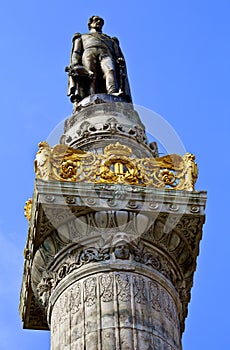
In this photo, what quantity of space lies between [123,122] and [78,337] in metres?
7.51

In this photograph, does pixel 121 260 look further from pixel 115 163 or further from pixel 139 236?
pixel 115 163

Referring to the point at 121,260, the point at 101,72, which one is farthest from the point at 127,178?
the point at 101,72

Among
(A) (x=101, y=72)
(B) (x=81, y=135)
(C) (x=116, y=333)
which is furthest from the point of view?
(A) (x=101, y=72)

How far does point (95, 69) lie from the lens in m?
26.7

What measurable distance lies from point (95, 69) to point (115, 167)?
260 inches

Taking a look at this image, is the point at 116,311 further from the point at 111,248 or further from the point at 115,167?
the point at 115,167

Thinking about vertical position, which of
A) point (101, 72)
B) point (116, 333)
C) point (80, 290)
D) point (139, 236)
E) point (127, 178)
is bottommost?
point (116, 333)

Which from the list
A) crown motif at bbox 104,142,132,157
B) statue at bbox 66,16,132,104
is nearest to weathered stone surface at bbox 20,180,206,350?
crown motif at bbox 104,142,132,157

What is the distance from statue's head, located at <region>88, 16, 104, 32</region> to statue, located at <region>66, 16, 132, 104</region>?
55cm

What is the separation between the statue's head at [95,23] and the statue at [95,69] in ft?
1.82

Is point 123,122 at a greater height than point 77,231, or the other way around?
point 123,122

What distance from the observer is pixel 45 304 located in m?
19.5

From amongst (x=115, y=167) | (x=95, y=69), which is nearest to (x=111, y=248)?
(x=115, y=167)

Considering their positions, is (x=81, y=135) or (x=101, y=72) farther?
(x=101, y=72)
